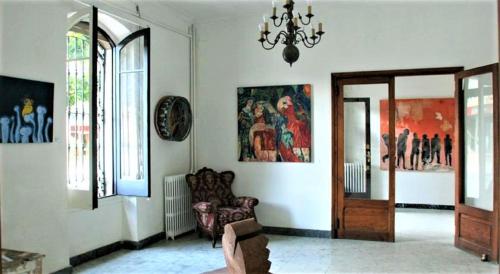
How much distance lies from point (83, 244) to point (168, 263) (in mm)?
1014

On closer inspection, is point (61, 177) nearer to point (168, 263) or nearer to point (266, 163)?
point (168, 263)

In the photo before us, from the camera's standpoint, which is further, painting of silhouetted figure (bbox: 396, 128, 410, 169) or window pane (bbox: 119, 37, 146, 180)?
painting of silhouetted figure (bbox: 396, 128, 410, 169)

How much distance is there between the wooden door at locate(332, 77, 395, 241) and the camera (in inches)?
229

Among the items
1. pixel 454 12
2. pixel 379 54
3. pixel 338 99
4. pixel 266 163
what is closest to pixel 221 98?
pixel 266 163

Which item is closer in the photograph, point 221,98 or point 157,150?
point 157,150

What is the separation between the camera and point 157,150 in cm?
588

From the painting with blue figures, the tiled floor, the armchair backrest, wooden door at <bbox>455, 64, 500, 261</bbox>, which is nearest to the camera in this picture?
the painting with blue figures

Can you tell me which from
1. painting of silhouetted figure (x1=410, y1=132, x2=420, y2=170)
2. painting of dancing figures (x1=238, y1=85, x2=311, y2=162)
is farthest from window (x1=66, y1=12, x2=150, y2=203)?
painting of silhouetted figure (x1=410, y1=132, x2=420, y2=170)

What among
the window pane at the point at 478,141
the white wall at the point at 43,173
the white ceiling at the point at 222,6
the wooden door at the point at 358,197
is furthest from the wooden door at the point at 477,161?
the white wall at the point at 43,173

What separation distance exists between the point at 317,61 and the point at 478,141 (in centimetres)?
236

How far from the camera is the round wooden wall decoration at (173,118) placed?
5785 millimetres

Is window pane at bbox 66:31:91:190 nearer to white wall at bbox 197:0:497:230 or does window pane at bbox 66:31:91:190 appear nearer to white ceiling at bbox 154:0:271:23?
white ceiling at bbox 154:0:271:23

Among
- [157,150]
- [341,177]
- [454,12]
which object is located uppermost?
[454,12]

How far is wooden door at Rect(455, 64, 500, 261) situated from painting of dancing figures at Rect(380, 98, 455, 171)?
10.1 ft
